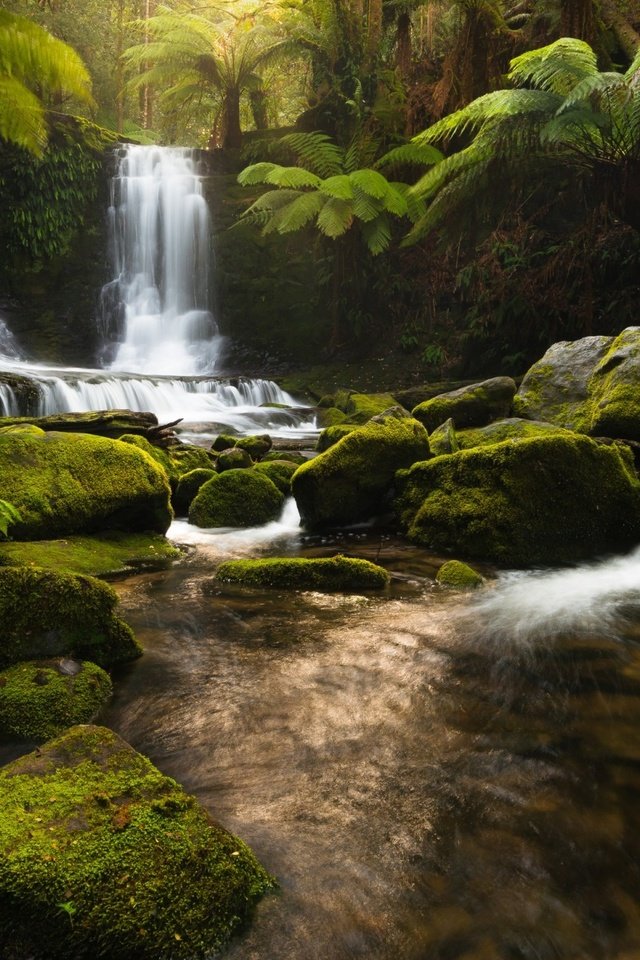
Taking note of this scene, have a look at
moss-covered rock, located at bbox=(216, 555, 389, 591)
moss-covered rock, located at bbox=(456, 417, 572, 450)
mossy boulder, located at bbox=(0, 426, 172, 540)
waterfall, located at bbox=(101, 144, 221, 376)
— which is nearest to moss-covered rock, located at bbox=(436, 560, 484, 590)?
moss-covered rock, located at bbox=(216, 555, 389, 591)

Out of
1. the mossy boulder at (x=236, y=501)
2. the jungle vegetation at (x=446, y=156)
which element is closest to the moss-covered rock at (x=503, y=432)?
the mossy boulder at (x=236, y=501)

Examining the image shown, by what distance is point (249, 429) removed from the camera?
1043 centimetres

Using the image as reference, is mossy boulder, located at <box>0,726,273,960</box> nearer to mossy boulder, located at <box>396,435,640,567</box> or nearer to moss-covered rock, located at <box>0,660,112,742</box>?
moss-covered rock, located at <box>0,660,112,742</box>

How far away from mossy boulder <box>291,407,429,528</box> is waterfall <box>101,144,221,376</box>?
10439mm

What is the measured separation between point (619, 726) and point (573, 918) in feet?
3.36

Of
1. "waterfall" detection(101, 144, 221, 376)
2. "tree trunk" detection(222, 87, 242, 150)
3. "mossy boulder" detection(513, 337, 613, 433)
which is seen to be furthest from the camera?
"tree trunk" detection(222, 87, 242, 150)

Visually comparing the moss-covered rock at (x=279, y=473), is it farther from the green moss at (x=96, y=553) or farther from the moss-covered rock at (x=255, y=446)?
the green moss at (x=96, y=553)

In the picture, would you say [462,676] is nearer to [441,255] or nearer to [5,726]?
[5,726]

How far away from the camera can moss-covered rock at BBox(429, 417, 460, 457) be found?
6.25 metres

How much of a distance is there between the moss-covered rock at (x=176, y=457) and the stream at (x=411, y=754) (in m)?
2.56

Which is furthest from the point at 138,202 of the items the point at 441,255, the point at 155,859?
the point at 155,859

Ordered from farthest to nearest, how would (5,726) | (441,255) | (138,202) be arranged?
(138,202) → (441,255) → (5,726)

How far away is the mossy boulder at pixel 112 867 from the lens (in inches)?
50.8

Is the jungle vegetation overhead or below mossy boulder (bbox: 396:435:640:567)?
overhead
